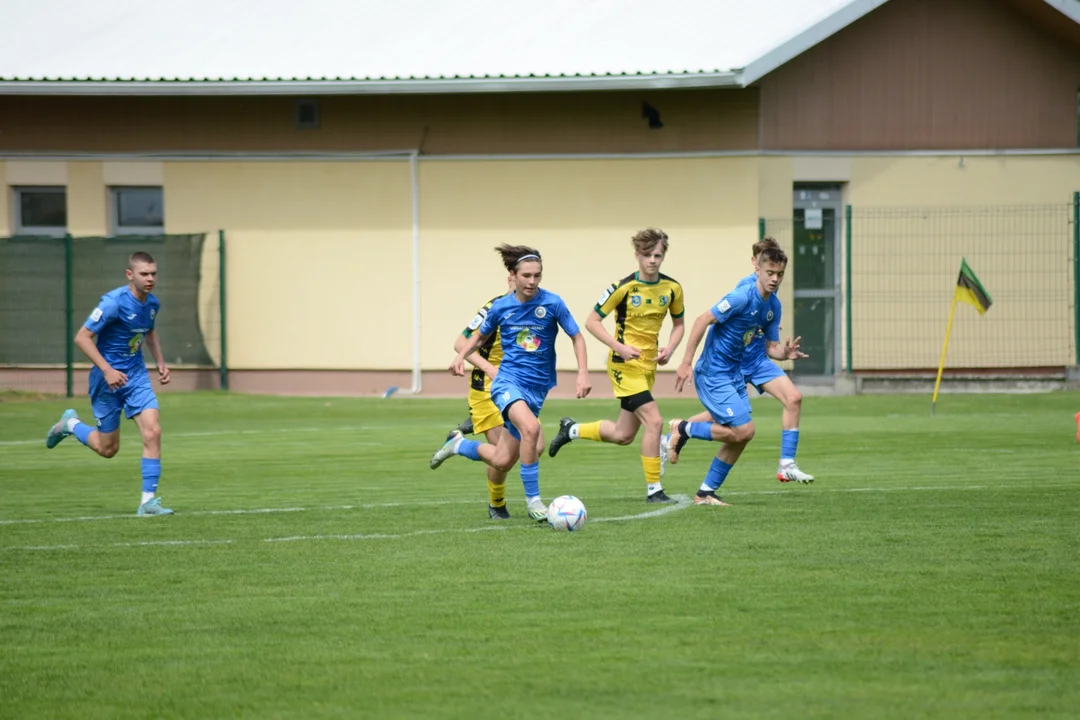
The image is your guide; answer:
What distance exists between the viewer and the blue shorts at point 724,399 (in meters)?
11.0

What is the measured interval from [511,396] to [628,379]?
166cm

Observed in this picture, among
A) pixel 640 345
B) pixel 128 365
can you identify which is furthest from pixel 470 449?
pixel 128 365

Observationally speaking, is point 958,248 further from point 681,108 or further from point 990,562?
point 990,562

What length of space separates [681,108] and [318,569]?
54.4 feet

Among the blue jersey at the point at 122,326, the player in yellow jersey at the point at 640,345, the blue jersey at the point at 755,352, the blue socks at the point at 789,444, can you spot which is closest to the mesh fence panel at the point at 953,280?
the blue socks at the point at 789,444

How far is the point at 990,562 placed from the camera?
804cm

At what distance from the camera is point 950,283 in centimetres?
2388

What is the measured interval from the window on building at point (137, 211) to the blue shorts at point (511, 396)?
657 inches

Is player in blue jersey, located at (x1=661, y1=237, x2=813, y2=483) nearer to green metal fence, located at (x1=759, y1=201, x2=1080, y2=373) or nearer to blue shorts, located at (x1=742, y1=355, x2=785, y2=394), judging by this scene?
blue shorts, located at (x1=742, y1=355, x2=785, y2=394)

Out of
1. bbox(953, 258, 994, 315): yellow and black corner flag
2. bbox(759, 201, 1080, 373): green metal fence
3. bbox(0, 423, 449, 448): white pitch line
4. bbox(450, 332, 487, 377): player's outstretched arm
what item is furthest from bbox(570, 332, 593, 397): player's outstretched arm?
bbox(759, 201, 1080, 373): green metal fence

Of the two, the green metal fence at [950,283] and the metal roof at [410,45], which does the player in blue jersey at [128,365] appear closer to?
the metal roof at [410,45]

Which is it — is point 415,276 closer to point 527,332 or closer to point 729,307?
point 729,307

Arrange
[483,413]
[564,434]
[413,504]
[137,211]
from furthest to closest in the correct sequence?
[137,211] → [564,434] → [413,504] → [483,413]

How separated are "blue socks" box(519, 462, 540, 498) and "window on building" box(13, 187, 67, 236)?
17809 mm
